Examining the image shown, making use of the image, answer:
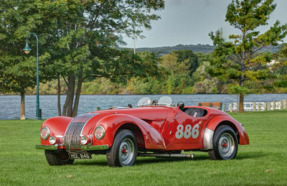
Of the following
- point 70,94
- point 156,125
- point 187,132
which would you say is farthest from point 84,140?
point 70,94

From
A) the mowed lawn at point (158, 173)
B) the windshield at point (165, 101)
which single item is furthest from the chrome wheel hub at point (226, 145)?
the windshield at point (165, 101)

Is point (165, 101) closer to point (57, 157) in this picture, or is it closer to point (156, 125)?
point (156, 125)

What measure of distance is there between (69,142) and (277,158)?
483 cm

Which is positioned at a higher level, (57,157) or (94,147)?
(94,147)

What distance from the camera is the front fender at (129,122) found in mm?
9891

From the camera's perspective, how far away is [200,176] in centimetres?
902

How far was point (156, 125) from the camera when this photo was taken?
11102 mm

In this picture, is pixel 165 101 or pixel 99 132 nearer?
pixel 99 132

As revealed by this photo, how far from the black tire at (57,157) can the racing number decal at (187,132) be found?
2.32 m

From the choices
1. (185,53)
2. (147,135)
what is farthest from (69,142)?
(185,53)

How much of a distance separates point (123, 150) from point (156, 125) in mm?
1163

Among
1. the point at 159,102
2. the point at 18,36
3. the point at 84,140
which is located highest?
the point at 18,36

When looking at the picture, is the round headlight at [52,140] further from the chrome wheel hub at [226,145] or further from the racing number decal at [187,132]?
the chrome wheel hub at [226,145]

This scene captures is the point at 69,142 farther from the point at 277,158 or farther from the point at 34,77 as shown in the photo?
the point at 34,77
